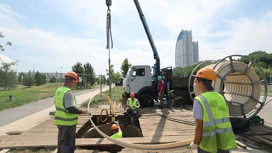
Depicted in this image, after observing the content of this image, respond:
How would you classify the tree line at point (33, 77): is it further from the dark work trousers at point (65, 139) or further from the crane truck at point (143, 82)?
the dark work trousers at point (65, 139)

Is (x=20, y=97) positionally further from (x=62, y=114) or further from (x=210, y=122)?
(x=210, y=122)

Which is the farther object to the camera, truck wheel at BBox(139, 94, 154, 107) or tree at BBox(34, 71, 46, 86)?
tree at BBox(34, 71, 46, 86)

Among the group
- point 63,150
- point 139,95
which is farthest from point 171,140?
point 139,95

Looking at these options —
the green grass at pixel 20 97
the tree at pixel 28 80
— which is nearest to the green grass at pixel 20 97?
the green grass at pixel 20 97

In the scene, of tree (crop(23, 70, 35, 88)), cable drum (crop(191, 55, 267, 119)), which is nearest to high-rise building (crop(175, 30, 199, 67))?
tree (crop(23, 70, 35, 88))

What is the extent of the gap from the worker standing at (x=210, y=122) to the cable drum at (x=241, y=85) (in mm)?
3248

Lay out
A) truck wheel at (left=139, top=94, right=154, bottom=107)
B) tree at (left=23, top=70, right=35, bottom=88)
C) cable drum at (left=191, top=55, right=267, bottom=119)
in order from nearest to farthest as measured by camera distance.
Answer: cable drum at (left=191, top=55, right=267, bottom=119)
truck wheel at (left=139, top=94, right=154, bottom=107)
tree at (left=23, top=70, right=35, bottom=88)

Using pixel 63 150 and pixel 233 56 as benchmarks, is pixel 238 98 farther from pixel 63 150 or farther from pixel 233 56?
pixel 63 150

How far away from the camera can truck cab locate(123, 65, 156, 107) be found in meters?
11.5

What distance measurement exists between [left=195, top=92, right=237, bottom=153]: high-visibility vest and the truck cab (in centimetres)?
905

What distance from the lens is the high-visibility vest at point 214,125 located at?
2.39m

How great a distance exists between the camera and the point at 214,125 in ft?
7.97

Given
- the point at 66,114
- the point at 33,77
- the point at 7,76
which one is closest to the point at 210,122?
the point at 66,114

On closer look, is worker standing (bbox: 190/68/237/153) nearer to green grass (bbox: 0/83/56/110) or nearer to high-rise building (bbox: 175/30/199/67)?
green grass (bbox: 0/83/56/110)
